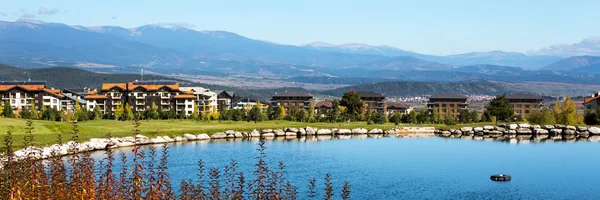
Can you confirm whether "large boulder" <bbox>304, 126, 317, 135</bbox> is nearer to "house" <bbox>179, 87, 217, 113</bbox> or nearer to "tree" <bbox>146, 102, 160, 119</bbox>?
"tree" <bbox>146, 102, 160, 119</bbox>

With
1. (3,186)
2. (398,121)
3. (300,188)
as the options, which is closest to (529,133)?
(398,121)

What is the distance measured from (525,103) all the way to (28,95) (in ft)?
271

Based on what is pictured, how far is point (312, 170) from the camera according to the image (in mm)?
44375

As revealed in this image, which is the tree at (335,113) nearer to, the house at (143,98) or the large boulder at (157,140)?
the house at (143,98)

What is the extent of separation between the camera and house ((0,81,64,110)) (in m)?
95.4

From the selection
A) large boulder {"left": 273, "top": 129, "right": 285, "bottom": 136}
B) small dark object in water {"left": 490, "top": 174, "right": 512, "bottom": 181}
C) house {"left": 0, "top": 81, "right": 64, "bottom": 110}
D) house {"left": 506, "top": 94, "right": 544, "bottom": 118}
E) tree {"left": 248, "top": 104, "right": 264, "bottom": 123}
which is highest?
house {"left": 0, "top": 81, "right": 64, "bottom": 110}

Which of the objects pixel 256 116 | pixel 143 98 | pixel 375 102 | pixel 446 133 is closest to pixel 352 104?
pixel 256 116

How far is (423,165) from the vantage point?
48312 mm

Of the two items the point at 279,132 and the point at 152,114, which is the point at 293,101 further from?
the point at 279,132

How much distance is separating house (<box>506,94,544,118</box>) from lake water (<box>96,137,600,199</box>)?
54.4 metres

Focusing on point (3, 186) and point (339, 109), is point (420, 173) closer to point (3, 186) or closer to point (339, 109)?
point (3, 186)

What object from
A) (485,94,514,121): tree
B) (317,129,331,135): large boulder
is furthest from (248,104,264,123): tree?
(485,94,514,121): tree

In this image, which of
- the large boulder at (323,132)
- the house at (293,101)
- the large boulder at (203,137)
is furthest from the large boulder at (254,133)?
the house at (293,101)

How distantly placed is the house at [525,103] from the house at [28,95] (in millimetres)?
76491
